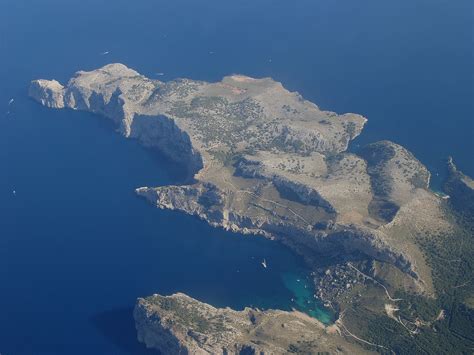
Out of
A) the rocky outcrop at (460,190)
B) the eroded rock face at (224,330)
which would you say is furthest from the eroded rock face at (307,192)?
the eroded rock face at (224,330)

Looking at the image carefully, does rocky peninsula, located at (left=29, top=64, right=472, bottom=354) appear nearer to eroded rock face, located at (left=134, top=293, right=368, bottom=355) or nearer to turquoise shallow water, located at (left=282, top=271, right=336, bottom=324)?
eroded rock face, located at (left=134, top=293, right=368, bottom=355)

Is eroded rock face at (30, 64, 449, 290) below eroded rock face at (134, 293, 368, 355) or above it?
above

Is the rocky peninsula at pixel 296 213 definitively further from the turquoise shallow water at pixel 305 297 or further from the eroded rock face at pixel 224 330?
the turquoise shallow water at pixel 305 297

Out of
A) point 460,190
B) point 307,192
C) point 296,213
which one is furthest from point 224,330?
point 460,190

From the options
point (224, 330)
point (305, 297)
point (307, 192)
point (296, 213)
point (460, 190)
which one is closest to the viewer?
point (224, 330)

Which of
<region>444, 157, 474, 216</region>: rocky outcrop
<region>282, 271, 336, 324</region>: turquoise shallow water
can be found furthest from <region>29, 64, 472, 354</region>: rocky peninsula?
<region>444, 157, 474, 216</region>: rocky outcrop

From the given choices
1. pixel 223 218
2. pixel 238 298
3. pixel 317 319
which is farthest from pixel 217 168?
pixel 317 319

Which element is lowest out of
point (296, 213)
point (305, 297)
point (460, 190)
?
point (305, 297)

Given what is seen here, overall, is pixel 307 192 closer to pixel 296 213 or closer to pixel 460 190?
pixel 296 213
